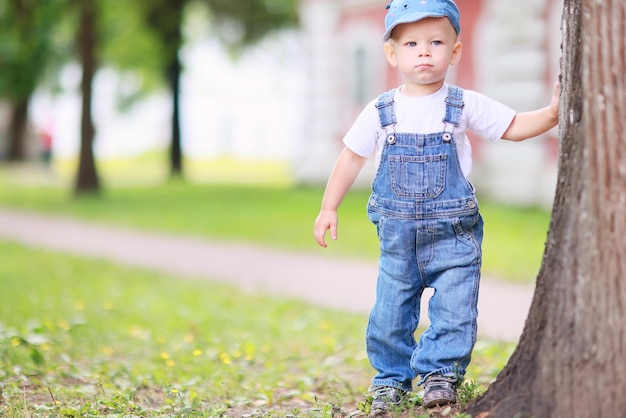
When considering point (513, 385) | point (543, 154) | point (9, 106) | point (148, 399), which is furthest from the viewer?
point (9, 106)

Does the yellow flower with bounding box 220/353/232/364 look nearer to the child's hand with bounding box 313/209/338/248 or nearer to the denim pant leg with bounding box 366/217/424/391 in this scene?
the denim pant leg with bounding box 366/217/424/391

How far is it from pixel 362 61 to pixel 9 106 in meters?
20.2

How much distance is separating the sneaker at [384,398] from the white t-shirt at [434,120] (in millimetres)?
951

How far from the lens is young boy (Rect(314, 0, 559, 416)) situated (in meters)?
3.75

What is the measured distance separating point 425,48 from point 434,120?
0.93 feet

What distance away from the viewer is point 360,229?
13500 mm

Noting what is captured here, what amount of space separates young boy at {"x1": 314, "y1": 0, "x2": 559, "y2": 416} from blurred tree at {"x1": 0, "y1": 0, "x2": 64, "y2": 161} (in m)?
18.3

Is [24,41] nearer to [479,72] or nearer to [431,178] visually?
[479,72]

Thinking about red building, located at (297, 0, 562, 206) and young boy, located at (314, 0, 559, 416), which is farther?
red building, located at (297, 0, 562, 206)

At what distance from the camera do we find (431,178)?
3.76 metres

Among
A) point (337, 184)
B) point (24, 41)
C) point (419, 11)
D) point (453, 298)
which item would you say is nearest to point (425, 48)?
point (419, 11)

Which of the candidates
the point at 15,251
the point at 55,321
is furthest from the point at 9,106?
the point at 55,321

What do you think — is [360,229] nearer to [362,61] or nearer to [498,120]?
[362,61]

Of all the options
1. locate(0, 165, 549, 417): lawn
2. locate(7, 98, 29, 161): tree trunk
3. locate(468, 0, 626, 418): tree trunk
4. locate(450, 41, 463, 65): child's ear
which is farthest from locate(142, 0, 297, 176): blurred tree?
locate(468, 0, 626, 418): tree trunk
